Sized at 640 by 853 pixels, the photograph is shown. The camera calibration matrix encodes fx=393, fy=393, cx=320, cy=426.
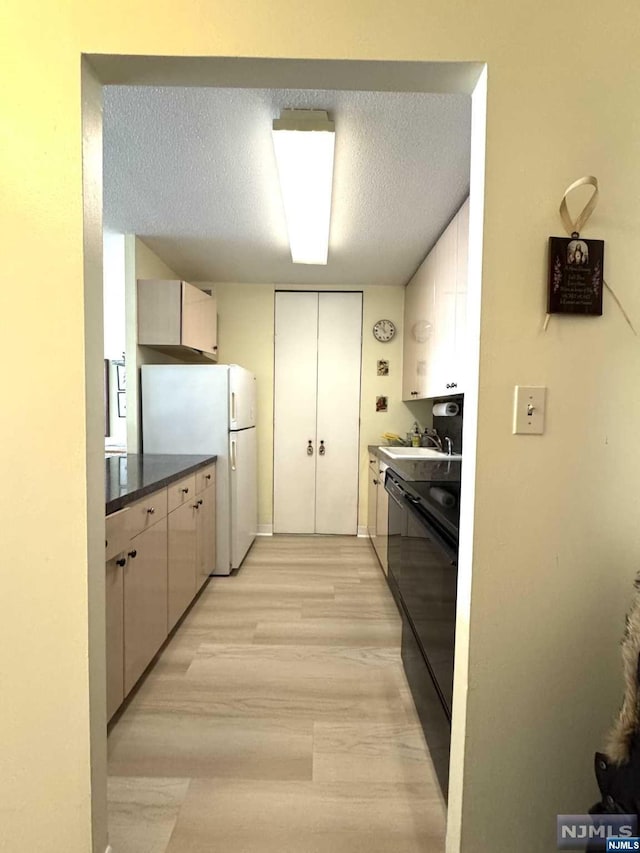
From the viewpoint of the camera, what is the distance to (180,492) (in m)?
2.28

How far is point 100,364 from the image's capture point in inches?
40.9

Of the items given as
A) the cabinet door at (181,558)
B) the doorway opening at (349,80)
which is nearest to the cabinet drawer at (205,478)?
the cabinet door at (181,558)

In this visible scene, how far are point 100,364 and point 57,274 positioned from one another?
23 centimetres

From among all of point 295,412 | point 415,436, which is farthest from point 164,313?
point 415,436

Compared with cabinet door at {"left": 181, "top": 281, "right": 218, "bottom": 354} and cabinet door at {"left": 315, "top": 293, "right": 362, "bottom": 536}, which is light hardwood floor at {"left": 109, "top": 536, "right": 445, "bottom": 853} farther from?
cabinet door at {"left": 181, "top": 281, "right": 218, "bottom": 354}

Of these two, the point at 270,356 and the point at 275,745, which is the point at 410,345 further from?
the point at 275,745

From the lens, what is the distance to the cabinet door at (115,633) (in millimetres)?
1506

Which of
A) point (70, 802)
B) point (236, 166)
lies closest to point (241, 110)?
point (236, 166)

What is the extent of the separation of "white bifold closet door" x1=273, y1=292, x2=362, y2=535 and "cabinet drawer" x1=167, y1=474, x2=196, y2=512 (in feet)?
5.35

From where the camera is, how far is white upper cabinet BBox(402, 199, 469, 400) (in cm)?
230

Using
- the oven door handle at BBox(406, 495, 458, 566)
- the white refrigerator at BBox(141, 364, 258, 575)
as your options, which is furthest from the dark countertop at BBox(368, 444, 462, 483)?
the white refrigerator at BBox(141, 364, 258, 575)

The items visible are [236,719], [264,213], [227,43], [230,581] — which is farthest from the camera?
[230,581]

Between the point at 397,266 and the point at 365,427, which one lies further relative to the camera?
the point at 365,427

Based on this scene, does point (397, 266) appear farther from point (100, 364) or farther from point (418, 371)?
point (100, 364)
